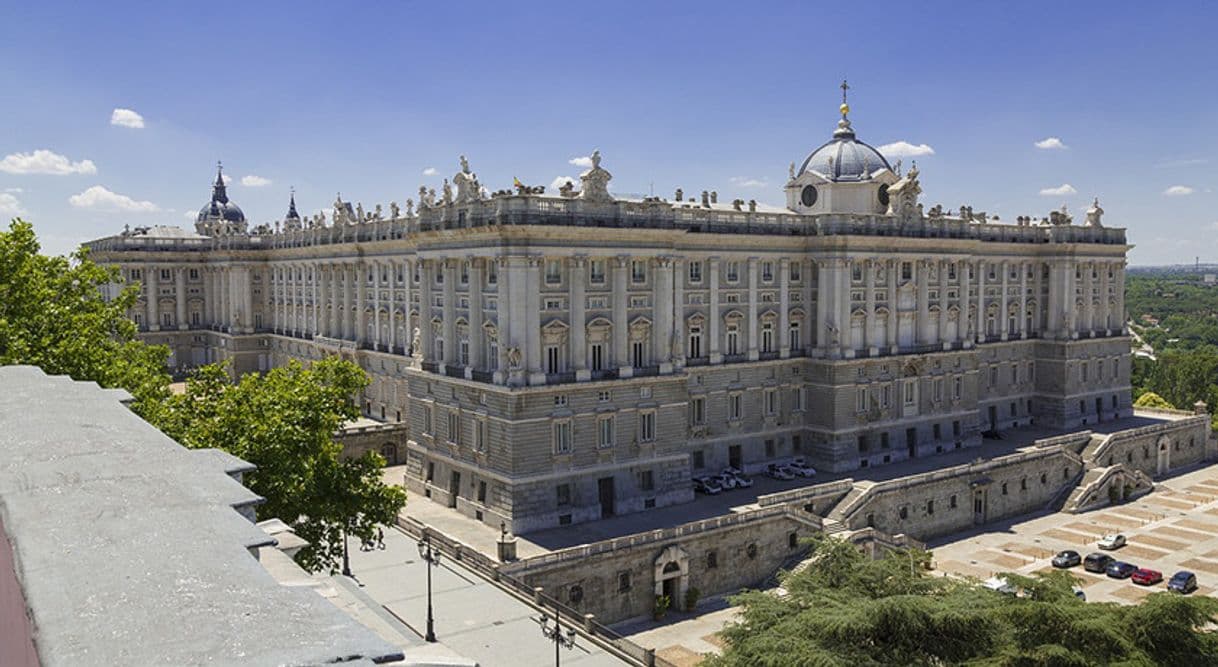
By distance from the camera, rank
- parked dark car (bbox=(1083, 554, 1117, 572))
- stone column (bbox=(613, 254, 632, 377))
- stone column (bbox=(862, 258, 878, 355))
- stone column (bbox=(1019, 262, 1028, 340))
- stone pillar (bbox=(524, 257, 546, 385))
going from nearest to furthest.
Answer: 1. stone pillar (bbox=(524, 257, 546, 385))
2. stone column (bbox=(613, 254, 632, 377))
3. parked dark car (bbox=(1083, 554, 1117, 572))
4. stone column (bbox=(862, 258, 878, 355))
5. stone column (bbox=(1019, 262, 1028, 340))

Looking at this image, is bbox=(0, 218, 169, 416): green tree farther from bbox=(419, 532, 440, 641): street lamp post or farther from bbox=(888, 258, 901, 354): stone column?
bbox=(888, 258, 901, 354): stone column

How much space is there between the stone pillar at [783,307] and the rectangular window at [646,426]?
15.2 metres

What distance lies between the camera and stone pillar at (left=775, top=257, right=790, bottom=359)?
6806 cm

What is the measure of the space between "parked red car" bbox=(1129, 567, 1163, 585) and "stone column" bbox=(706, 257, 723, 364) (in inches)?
1100

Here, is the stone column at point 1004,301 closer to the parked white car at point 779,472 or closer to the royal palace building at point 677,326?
the royal palace building at point 677,326

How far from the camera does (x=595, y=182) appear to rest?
179 ft

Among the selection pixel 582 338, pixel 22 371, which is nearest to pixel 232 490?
pixel 22 371

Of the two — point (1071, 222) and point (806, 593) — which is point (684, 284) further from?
point (1071, 222)

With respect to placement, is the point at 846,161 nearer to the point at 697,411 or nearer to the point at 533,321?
the point at 697,411

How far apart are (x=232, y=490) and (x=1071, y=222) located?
92.0 m

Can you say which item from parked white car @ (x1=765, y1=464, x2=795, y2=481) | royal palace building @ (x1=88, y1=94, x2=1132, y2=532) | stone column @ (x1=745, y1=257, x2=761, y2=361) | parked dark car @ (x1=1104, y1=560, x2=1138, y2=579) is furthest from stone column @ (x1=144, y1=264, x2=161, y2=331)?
parked dark car @ (x1=1104, y1=560, x2=1138, y2=579)

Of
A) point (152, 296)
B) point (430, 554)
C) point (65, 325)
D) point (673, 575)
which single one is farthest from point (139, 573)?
point (152, 296)

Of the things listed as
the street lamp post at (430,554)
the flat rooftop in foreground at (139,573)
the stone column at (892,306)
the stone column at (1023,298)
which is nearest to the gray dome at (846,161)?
the stone column at (892,306)

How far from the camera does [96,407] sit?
44.7 feet
